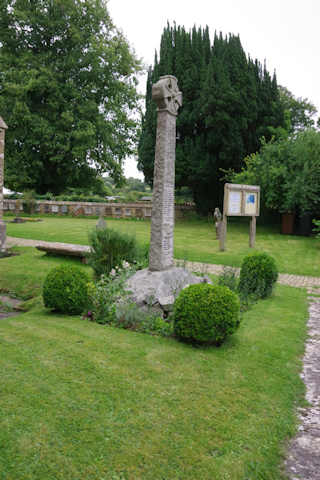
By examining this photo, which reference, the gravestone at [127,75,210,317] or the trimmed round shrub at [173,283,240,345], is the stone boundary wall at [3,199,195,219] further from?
the trimmed round shrub at [173,283,240,345]

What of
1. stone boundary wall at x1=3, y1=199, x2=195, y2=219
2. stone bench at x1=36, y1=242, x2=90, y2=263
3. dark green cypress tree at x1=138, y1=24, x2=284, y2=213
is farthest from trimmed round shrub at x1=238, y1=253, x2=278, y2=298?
stone boundary wall at x1=3, y1=199, x2=195, y2=219

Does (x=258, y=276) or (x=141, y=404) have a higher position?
(x=258, y=276)

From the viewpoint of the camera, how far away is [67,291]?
6.51 metres

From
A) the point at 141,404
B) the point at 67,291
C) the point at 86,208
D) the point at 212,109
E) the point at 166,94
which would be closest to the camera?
the point at 141,404

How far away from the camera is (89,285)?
22.1ft

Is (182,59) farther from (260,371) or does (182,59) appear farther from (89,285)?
(260,371)

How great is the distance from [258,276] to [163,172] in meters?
3.23

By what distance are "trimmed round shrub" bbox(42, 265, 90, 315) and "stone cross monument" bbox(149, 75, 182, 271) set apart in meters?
1.35

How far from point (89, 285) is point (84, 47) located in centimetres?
2871

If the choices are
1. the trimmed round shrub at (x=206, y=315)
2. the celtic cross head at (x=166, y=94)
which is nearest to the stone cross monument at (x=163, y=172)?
the celtic cross head at (x=166, y=94)

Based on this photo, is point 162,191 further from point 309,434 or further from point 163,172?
point 309,434

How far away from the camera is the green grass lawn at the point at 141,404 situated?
2.88m

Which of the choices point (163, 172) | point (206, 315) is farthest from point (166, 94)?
point (206, 315)

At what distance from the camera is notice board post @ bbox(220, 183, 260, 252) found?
45.3 ft
